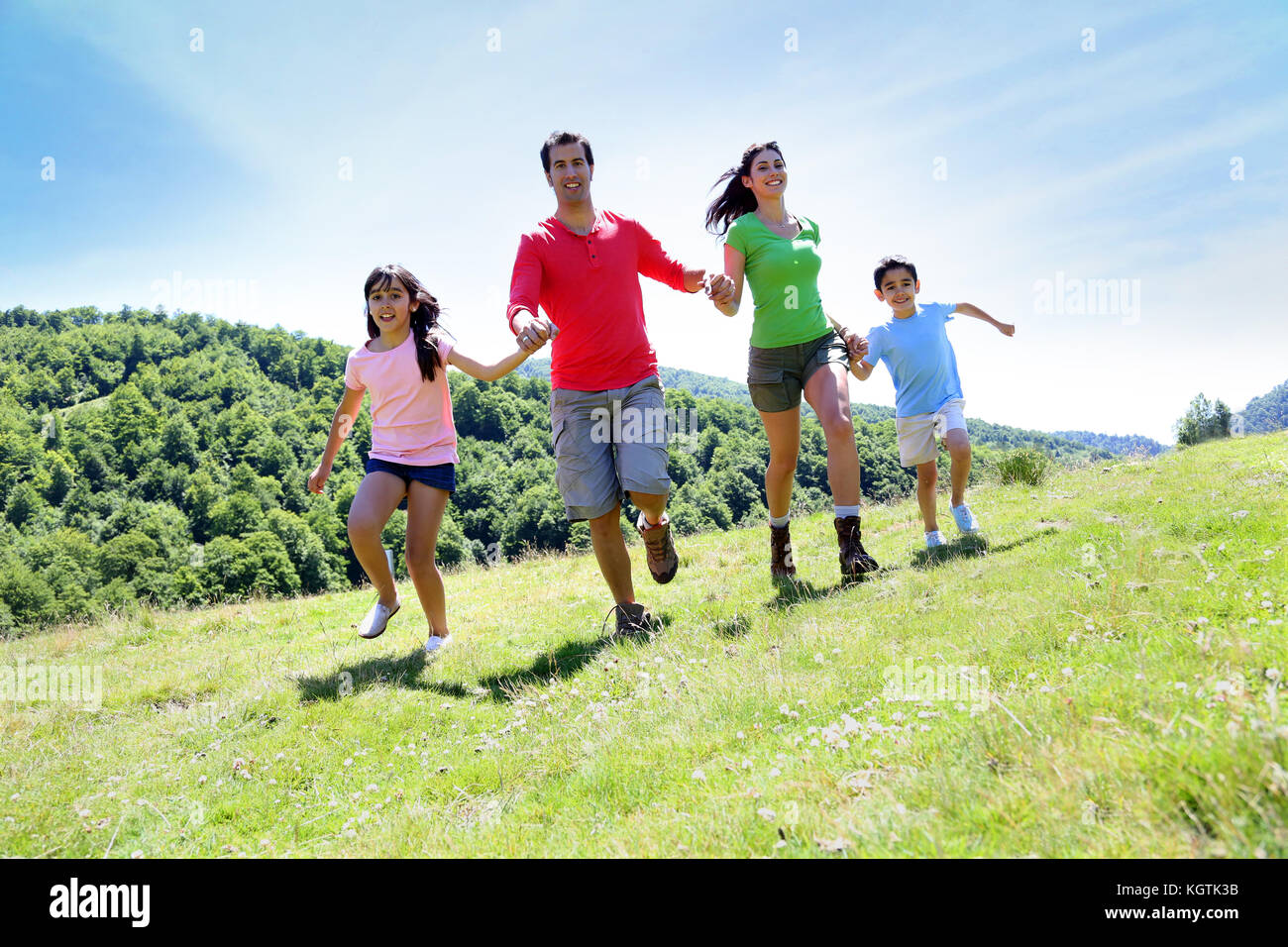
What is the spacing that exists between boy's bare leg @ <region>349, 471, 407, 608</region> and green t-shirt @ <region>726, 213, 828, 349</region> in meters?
3.13

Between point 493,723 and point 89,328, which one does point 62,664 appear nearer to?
point 493,723

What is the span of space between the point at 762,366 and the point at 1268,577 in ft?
11.2

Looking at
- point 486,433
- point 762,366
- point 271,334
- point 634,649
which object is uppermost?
point 271,334

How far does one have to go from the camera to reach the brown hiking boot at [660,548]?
523 centimetres

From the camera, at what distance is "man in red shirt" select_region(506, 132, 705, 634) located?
4941 millimetres

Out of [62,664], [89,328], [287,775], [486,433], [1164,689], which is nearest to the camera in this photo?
[1164,689]

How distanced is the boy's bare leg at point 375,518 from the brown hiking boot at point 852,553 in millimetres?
3340

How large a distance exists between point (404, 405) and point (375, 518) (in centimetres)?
90

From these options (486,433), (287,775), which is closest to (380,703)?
(287,775)

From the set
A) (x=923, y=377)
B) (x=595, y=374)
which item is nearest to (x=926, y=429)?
(x=923, y=377)

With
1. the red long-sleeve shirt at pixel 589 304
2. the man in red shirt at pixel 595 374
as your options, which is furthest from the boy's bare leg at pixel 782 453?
the red long-sleeve shirt at pixel 589 304

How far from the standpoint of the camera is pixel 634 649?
170 inches

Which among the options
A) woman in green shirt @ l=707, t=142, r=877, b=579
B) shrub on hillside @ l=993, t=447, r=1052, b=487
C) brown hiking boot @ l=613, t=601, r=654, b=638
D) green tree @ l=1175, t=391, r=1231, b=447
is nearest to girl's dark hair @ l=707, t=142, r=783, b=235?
woman in green shirt @ l=707, t=142, r=877, b=579

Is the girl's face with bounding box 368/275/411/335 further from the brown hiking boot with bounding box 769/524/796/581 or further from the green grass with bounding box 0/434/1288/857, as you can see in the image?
the brown hiking boot with bounding box 769/524/796/581
